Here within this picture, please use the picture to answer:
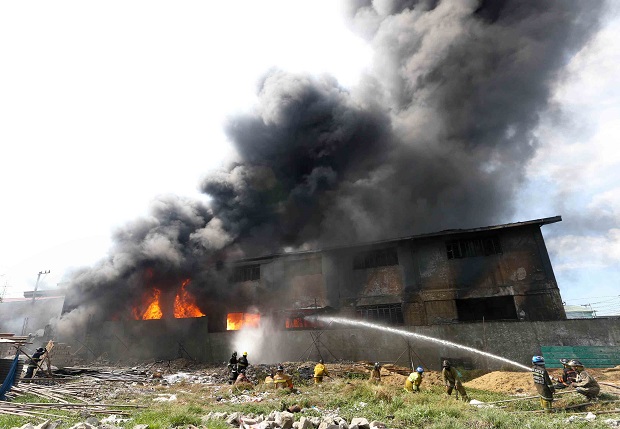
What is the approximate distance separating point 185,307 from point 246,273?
5.27 metres

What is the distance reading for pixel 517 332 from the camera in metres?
14.8

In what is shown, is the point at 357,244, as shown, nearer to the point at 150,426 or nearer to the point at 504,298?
the point at 504,298

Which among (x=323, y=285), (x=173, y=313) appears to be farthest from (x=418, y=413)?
(x=173, y=313)

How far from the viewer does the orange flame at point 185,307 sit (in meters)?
25.2

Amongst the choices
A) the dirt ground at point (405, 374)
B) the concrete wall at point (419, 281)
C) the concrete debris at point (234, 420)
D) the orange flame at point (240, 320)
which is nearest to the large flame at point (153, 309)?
the concrete wall at point (419, 281)

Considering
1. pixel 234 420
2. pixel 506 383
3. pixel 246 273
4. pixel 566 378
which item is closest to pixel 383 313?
pixel 506 383

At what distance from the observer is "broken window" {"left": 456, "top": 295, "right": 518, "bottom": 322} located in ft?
69.2

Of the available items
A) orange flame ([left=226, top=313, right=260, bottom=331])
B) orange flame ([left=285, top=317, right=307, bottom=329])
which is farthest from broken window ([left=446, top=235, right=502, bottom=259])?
orange flame ([left=226, top=313, right=260, bottom=331])

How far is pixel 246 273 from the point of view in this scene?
26344 mm

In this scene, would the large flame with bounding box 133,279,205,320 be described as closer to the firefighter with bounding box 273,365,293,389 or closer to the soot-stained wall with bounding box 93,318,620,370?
the soot-stained wall with bounding box 93,318,620,370

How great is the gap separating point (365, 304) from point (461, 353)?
7605 millimetres

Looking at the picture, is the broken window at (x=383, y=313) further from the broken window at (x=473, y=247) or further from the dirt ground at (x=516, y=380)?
the dirt ground at (x=516, y=380)

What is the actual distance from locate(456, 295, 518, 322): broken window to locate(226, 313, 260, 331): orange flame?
1444 cm

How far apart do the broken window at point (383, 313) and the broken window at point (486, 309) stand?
380cm
